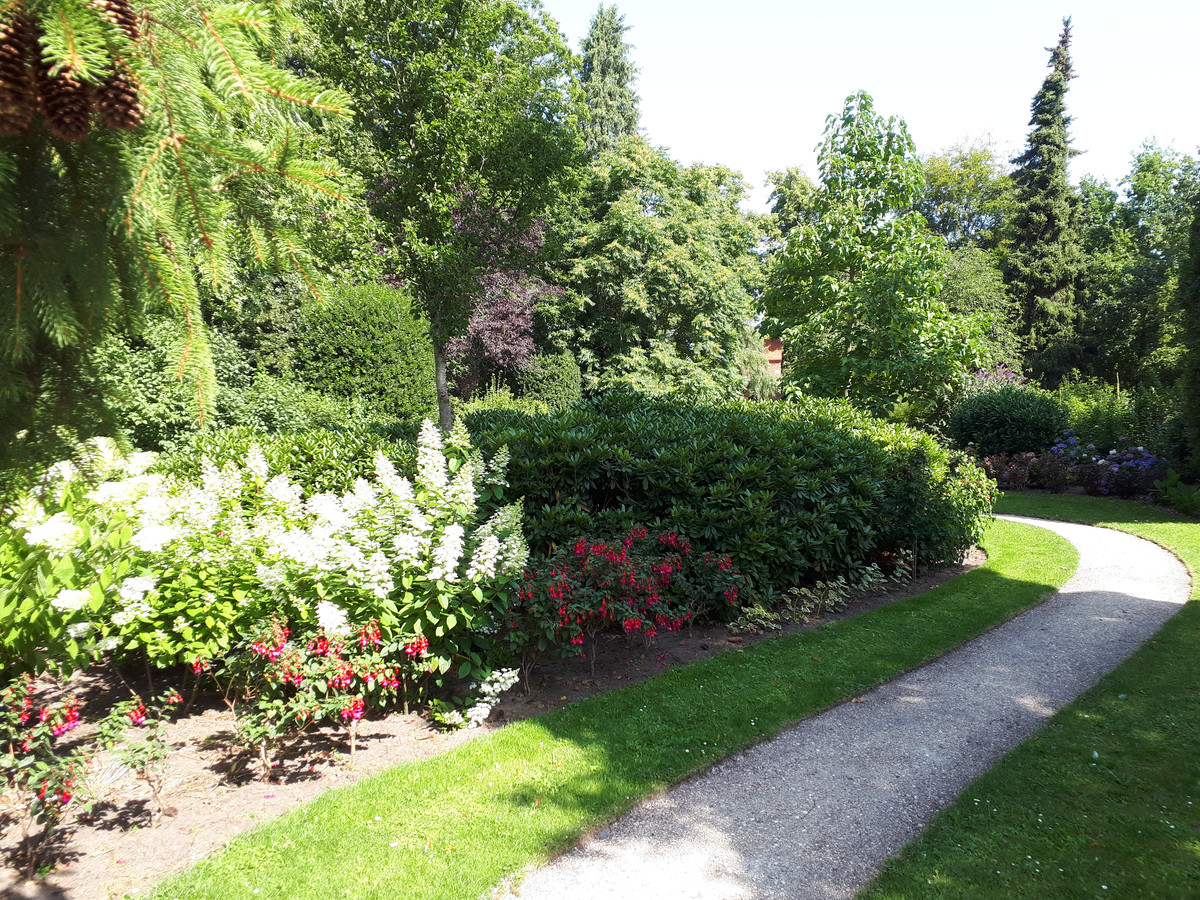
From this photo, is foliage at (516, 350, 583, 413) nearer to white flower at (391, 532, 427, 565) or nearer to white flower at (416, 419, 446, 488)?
white flower at (416, 419, 446, 488)

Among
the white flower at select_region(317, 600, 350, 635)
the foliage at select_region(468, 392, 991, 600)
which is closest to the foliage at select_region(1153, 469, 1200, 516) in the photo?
the foliage at select_region(468, 392, 991, 600)

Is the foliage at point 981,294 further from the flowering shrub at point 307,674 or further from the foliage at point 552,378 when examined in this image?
the flowering shrub at point 307,674

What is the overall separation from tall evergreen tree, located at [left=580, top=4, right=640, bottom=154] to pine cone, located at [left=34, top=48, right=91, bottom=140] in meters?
32.3

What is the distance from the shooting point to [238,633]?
163 inches

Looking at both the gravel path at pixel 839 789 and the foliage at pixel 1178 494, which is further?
the foliage at pixel 1178 494

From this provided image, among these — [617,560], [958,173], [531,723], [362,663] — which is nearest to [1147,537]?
[617,560]

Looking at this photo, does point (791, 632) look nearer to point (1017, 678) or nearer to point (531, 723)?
point (1017, 678)

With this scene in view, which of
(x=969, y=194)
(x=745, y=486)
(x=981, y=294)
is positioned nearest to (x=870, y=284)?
(x=745, y=486)

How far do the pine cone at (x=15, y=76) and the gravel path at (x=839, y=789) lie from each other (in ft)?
10.2

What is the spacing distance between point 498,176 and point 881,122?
6857 millimetres

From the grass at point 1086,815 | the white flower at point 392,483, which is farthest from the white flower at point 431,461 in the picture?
the grass at point 1086,815

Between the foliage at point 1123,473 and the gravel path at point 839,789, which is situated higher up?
the foliage at point 1123,473

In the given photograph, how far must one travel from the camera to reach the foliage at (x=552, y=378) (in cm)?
2261

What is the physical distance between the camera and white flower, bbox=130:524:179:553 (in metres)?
3.63
